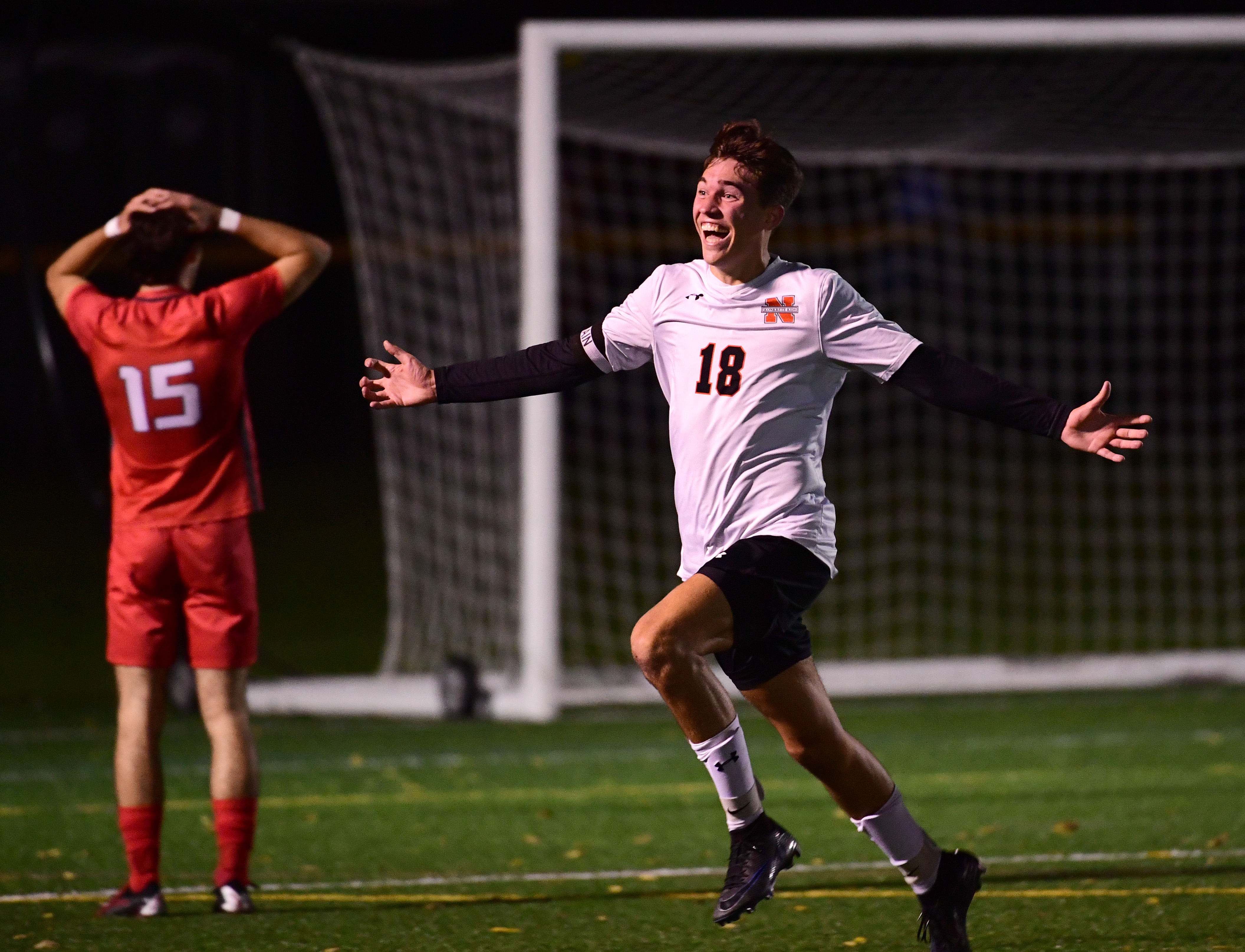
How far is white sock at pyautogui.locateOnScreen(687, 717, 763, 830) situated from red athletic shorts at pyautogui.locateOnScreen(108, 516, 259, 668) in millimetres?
1480

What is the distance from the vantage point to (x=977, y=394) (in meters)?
4.13

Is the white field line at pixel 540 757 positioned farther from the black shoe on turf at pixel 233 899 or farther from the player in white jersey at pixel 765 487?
the player in white jersey at pixel 765 487

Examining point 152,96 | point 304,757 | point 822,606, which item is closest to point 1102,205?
point 822,606

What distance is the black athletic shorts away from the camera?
4.16 metres

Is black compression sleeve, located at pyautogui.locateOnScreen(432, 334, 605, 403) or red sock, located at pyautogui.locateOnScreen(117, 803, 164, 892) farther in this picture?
red sock, located at pyautogui.locateOnScreen(117, 803, 164, 892)

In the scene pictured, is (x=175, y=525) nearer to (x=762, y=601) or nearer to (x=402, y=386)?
(x=402, y=386)

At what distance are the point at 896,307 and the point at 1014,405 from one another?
15.2 m

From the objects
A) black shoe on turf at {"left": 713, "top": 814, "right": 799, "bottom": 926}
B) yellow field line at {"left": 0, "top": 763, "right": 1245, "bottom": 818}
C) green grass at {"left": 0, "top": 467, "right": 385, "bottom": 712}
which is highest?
black shoe on turf at {"left": 713, "top": 814, "right": 799, "bottom": 926}

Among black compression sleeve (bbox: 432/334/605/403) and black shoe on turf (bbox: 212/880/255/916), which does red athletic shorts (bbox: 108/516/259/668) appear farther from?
black compression sleeve (bbox: 432/334/605/403)

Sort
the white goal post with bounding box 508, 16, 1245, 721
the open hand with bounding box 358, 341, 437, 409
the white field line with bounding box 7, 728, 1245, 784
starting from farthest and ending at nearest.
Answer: the white goal post with bounding box 508, 16, 1245, 721 → the white field line with bounding box 7, 728, 1245, 784 → the open hand with bounding box 358, 341, 437, 409

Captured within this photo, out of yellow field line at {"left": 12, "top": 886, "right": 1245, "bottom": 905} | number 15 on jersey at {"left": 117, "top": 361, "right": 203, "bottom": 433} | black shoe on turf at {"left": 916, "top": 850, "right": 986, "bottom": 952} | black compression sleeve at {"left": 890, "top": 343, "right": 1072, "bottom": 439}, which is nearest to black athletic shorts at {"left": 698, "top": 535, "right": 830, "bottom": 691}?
black compression sleeve at {"left": 890, "top": 343, "right": 1072, "bottom": 439}

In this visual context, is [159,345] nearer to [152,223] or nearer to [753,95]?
[152,223]

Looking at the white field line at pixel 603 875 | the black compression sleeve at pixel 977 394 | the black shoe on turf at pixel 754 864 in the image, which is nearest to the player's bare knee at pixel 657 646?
the black shoe on turf at pixel 754 864

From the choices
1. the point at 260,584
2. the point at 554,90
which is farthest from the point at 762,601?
the point at 260,584
